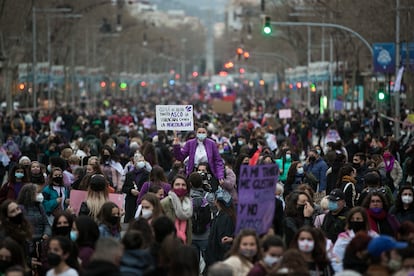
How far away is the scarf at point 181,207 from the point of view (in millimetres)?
14781

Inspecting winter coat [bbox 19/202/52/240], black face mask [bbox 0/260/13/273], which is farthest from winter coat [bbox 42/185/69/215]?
black face mask [bbox 0/260/13/273]

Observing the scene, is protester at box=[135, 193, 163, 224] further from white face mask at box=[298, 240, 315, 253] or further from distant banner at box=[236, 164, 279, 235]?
white face mask at box=[298, 240, 315, 253]

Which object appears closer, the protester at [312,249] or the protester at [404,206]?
the protester at [312,249]

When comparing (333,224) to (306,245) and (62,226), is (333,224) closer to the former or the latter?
(62,226)

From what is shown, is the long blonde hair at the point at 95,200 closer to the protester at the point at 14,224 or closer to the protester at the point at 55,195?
the protester at the point at 55,195

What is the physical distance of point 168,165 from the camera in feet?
88.2

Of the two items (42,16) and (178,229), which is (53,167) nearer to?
(178,229)

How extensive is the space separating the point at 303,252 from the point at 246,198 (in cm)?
145

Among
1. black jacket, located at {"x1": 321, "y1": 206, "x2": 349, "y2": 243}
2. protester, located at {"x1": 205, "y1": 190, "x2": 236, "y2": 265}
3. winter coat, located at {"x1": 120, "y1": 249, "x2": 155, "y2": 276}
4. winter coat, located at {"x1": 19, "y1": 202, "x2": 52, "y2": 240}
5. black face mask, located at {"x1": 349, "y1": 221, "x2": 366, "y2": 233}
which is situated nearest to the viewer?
winter coat, located at {"x1": 120, "y1": 249, "x2": 155, "y2": 276}

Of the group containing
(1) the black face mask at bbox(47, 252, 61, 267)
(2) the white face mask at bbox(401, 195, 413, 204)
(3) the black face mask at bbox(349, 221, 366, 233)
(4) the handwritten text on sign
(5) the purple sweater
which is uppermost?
(4) the handwritten text on sign

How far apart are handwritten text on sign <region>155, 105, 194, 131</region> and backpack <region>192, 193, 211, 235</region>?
7038 mm

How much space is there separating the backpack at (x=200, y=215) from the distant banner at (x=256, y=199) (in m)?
2.96

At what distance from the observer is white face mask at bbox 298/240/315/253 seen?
11.8m

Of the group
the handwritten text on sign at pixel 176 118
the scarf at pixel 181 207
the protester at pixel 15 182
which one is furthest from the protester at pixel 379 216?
the handwritten text on sign at pixel 176 118
